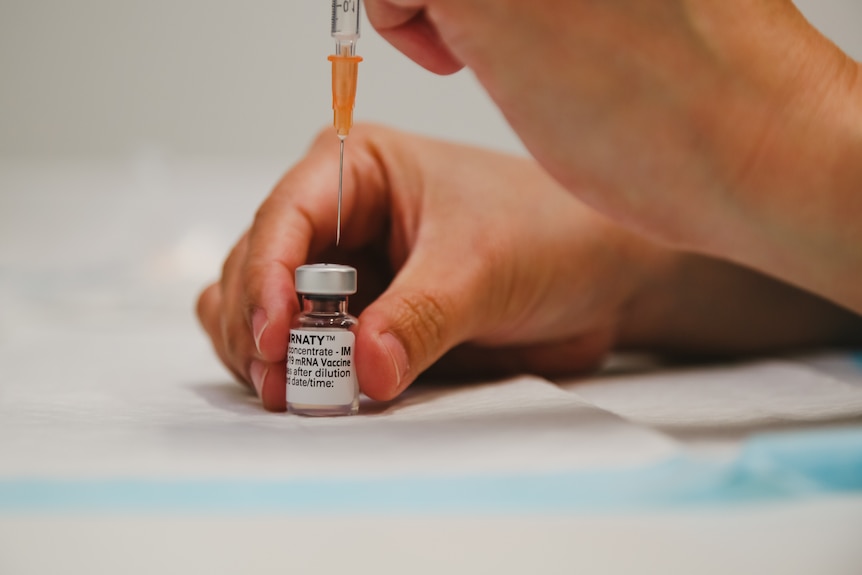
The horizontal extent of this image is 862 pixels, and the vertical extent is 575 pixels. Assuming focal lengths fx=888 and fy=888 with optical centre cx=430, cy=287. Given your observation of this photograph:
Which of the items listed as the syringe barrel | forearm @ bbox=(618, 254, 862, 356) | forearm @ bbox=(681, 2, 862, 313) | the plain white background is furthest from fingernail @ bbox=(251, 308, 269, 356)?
the plain white background

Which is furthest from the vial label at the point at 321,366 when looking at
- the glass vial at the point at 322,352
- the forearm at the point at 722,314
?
the forearm at the point at 722,314

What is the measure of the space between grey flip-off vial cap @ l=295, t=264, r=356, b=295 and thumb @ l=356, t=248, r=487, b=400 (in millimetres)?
34

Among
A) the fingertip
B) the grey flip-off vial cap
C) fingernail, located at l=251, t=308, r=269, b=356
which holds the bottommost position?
fingernail, located at l=251, t=308, r=269, b=356

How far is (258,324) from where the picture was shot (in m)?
0.75

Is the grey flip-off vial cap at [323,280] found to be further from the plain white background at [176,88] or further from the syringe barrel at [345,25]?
the plain white background at [176,88]

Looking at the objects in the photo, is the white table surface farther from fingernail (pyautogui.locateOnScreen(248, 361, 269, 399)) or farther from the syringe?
the syringe

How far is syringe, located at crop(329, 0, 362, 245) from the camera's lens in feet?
2.51

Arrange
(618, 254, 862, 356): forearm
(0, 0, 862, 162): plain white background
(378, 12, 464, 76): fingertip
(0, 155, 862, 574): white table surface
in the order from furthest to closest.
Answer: (0, 0, 862, 162): plain white background → (618, 254, 862, 356): forearm → (378, 12, 464, 76): fingertip → (0, 155, 862, 574): white table surface

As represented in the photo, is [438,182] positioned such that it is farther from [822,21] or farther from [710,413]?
[822,21]

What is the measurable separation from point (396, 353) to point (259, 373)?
0.14 m

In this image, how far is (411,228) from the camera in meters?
0.91

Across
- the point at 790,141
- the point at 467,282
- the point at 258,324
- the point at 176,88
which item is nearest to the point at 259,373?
the point at 258,324

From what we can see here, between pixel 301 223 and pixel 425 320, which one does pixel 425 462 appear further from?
pixel 301 223

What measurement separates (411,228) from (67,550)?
1.72ft
